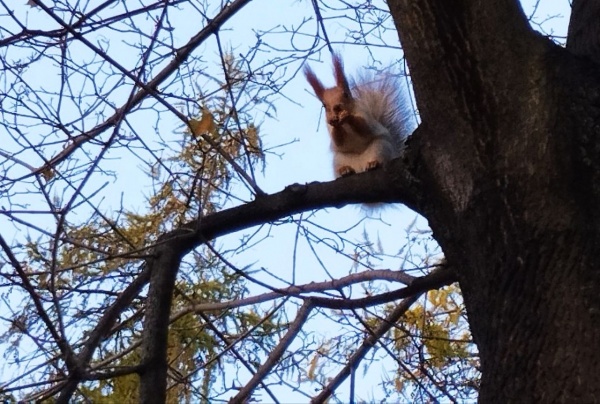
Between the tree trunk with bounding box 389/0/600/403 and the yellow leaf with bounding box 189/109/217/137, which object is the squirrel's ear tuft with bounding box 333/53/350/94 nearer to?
the yellow leaf with bounding box 189/109/217/137

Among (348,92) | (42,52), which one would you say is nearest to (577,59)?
(42,52)

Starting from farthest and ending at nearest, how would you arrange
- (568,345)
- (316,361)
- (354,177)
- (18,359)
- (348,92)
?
(348,92), (316,361), (18,359), (354,177), (568,345)

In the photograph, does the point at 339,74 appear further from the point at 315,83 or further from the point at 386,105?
the point at 386,105

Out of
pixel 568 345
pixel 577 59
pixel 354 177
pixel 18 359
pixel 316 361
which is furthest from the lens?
pixel 316 361

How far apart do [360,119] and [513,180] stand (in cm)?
187

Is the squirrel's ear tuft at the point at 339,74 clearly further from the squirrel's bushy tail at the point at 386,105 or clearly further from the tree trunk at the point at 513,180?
the tree trunk at the point at 513,180

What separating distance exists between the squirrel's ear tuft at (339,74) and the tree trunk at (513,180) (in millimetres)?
1624

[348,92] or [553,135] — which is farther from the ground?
[348,92]

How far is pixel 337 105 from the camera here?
3.35 meters

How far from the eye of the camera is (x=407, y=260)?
9.55 ft

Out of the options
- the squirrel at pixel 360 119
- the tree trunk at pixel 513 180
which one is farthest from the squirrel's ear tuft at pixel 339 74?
the tree trunk at pixel 513 180

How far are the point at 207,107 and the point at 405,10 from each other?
0.99 meters

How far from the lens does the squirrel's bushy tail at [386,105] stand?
3471 millimetres

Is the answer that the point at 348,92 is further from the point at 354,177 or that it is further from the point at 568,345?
the point at 568,345
